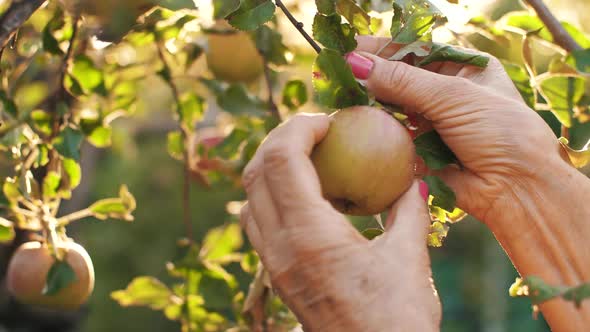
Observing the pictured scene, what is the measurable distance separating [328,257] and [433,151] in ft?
0.65

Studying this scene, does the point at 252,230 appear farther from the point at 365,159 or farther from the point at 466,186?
the point at 466,186

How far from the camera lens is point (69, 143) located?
0.94 meters

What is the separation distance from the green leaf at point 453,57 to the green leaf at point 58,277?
0.55 meters

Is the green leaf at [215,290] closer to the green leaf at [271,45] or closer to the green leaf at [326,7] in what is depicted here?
the green leaf at [271,45]

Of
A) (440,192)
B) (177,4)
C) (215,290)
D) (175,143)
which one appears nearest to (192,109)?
(175,143)

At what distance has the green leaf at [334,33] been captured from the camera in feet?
2.47

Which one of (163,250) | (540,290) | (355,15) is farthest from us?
(163,250)

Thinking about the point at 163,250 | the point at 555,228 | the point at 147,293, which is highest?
the point at 555,228

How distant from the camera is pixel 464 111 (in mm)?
782

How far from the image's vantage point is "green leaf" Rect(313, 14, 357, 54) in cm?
75

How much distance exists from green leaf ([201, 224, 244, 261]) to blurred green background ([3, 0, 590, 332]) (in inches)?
152

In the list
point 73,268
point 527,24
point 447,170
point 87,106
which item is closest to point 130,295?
point 73,268

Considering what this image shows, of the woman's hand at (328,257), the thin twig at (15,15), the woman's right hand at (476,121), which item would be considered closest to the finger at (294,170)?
the woman's hand at (328,257)

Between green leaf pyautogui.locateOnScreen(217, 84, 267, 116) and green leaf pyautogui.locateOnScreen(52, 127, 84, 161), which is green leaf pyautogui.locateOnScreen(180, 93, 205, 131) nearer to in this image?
green leaf pyautogui.locateOnScreen(217, 84, 267, 116)
